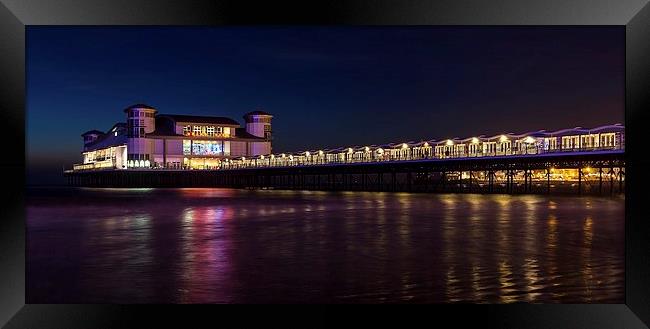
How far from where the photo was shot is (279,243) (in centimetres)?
1387

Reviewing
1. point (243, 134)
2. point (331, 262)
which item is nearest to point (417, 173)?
point (243, 134)

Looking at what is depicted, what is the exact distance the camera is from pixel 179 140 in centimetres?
7562

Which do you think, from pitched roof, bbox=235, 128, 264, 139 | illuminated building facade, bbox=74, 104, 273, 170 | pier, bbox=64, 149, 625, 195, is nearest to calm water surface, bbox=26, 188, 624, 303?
pier, bbox=64, 149, 625, 195

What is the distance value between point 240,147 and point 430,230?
64.8 m

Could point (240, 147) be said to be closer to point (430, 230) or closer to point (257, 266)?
point (430, 230)

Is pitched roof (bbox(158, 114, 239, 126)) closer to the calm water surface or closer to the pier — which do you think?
the pier

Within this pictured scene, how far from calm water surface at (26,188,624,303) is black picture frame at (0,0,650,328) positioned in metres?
1.33

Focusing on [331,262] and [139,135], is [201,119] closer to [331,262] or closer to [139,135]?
[139,135]

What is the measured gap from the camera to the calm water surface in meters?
7.54

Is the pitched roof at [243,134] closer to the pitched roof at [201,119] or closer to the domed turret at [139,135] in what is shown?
the pitched roof at [201,119]
